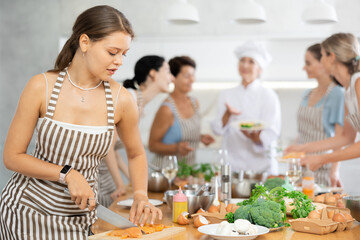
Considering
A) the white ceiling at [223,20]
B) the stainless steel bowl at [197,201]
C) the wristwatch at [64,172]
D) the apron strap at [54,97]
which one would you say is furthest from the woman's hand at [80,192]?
the white ceiling at [223,20]

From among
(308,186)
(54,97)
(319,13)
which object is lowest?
(308,186)

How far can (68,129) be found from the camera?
1.69m

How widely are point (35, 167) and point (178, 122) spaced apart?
7.08 ft

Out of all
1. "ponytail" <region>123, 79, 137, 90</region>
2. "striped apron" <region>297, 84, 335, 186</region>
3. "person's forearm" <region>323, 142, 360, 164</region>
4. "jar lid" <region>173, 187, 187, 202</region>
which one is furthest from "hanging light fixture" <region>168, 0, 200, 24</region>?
"jar lid" <region>173, 187, 187, 202</region>

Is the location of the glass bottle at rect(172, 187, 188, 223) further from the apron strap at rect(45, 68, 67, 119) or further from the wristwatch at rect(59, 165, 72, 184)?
the apron strap at rect(45, 68, 67, 119)

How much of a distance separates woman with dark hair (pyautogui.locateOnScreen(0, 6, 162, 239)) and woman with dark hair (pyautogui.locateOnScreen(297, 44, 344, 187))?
1.89 meters

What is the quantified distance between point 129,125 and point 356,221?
886 millimetres

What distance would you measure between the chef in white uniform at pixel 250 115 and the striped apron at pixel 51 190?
85.5 inches

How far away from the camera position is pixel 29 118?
1.64 meters

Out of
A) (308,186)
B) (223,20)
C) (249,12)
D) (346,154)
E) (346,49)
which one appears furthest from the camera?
(223,20)

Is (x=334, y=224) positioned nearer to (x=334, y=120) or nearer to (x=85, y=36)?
(x=85, y=36)

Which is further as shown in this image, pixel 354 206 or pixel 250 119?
pixel 250 119

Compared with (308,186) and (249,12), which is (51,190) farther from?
(249,12)

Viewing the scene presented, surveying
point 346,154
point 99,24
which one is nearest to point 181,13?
point 346,154
